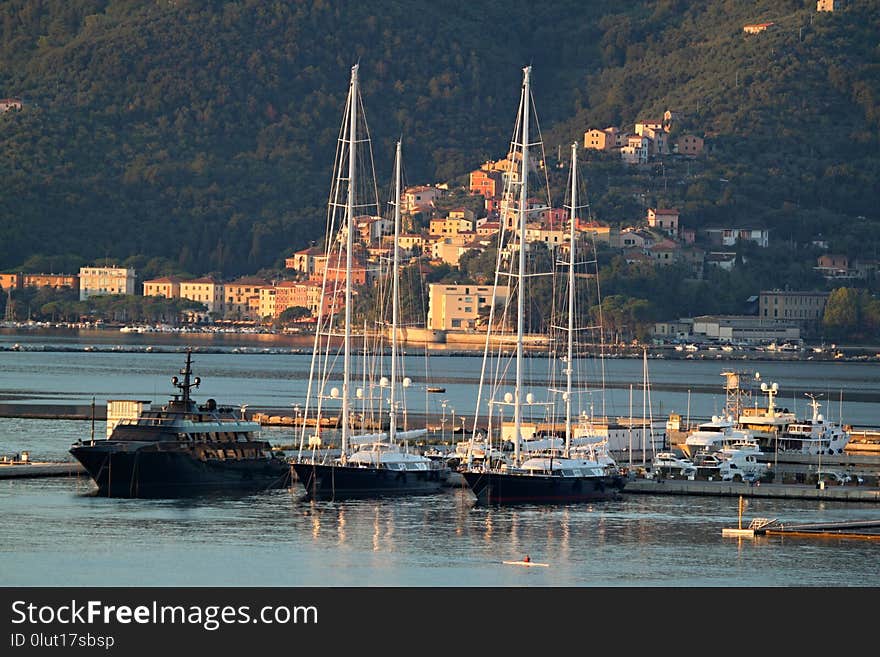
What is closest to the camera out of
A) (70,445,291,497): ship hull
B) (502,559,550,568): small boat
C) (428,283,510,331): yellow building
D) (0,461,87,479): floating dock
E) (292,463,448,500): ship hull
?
(502,559,550,568): small boat

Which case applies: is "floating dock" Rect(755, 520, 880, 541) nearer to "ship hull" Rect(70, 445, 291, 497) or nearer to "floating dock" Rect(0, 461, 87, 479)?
"ship hull" Rect(70, 445, 291, 497)

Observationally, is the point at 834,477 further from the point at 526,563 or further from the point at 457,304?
the point at 457,304

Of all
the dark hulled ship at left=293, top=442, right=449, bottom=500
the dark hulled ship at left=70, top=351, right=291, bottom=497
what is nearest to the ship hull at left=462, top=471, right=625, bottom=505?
the dark hulled ship at left=293, top=442, right=449, bottom=500

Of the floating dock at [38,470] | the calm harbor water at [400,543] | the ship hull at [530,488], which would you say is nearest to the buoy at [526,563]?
the calm harbor water at [400,543]

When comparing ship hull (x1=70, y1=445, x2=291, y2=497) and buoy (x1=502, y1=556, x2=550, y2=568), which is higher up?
ship hull (x1=70, y1=445, x2=291, y2=497)

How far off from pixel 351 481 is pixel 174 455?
429cm

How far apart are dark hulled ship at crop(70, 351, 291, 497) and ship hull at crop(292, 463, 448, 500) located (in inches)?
90.1

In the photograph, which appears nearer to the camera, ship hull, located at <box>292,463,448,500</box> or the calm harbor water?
the calm harbor water

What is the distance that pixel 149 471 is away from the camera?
5253cm

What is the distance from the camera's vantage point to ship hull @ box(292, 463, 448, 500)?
52125 millimetres

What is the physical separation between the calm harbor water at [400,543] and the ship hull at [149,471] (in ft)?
2.31

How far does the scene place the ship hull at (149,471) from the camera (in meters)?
52.3
